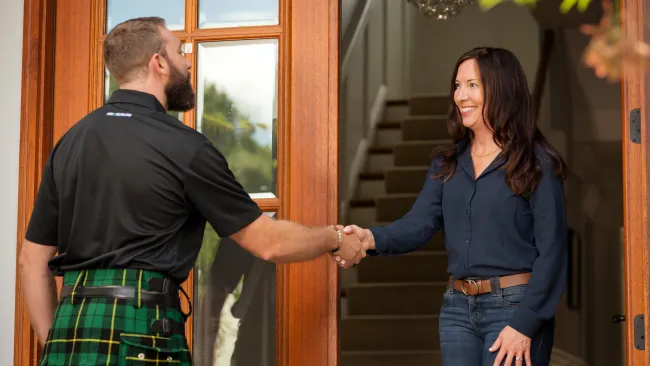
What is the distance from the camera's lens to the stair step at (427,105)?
7102 mm

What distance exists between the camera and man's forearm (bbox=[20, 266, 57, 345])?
87.9 inches

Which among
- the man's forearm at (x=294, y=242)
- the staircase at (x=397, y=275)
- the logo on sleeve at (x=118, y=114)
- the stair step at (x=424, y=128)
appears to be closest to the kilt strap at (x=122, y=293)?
the man's forearm at (x=294, y=242)

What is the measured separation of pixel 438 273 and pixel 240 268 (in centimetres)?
346

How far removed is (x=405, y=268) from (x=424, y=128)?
1322 millimetres

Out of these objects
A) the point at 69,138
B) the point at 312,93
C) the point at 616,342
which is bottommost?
the point at 616,342

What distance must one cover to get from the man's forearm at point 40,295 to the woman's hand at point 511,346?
114 cm

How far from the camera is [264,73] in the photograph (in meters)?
2.80

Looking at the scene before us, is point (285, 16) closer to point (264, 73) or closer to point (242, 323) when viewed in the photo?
point (264, 73)

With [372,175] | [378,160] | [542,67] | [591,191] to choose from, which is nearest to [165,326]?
[372,175]

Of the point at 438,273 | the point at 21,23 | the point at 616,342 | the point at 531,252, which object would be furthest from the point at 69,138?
the point at 616,342

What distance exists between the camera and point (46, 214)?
2170mm

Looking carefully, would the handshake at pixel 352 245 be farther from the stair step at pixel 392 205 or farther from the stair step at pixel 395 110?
the stair step at pixel 395 110

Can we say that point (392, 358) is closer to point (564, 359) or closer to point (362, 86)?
point (564, 359)

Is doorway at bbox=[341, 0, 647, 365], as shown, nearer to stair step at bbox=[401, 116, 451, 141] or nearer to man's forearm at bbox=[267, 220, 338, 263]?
stair step at bbox=[401, 116, 451, 141]
